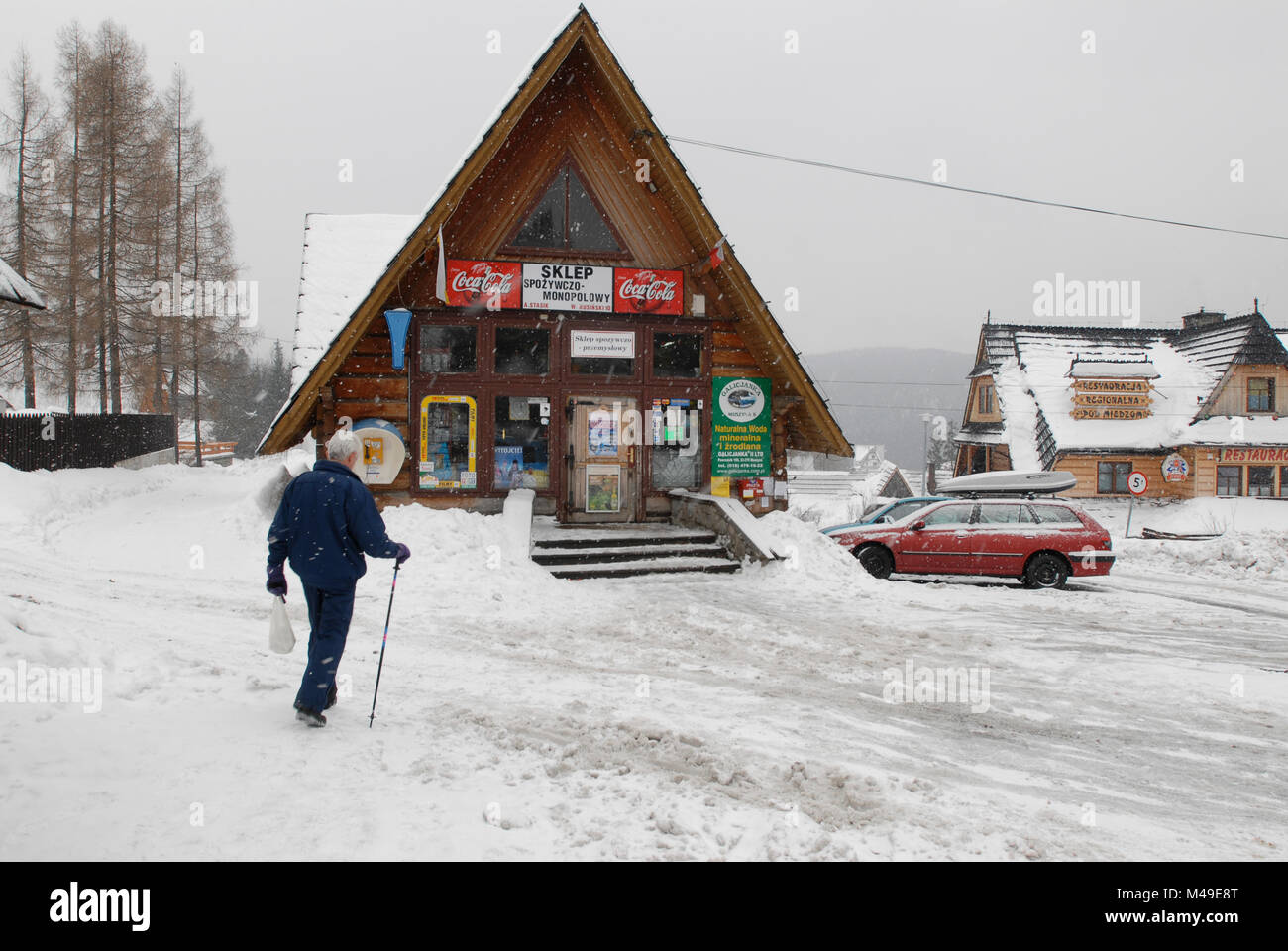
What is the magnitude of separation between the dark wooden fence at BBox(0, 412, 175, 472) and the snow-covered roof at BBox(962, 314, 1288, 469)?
1324 inches

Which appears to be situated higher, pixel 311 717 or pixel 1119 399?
pixel 1119 399

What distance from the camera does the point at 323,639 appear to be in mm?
4863

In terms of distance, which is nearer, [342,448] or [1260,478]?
[342,448]

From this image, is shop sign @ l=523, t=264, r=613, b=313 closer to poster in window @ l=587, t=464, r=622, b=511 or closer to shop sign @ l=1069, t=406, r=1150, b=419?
poster in window @ l=587, t=464, r=622, b=511

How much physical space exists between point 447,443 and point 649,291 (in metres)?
4.51

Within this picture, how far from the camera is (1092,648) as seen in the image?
8.34m

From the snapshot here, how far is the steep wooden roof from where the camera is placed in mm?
11945

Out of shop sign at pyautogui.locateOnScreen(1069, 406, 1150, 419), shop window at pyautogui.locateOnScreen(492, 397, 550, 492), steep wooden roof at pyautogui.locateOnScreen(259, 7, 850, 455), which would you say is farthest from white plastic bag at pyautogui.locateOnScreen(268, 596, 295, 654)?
shop sign at pyautogui.locateOnScreen(1069, 406, 1150, 419)

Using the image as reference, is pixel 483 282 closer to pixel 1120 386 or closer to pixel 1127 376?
pixel 1127 376

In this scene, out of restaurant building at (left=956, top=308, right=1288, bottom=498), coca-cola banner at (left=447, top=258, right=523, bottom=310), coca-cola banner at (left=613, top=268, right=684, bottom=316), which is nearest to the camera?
coca-cola banner at (left=447, top=258, right=523, bottom=310)


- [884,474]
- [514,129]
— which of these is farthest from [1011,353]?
[514,129]

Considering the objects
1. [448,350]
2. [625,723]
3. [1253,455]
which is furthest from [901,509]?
[1253,455]

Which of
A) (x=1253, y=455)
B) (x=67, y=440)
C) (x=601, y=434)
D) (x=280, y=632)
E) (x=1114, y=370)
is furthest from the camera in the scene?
(x=1114, y=370)
